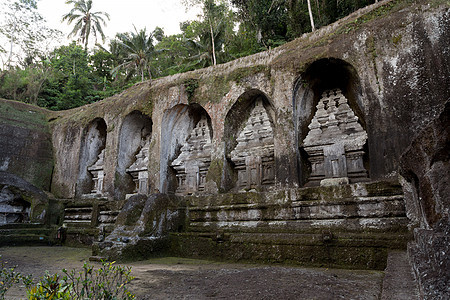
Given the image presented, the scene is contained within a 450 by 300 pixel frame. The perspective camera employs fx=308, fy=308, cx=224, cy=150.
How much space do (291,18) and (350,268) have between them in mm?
15122

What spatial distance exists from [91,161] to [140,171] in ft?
9.74

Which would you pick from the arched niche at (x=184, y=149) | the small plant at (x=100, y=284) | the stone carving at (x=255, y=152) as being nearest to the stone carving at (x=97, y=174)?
the arched niche at (x=184, y=149)

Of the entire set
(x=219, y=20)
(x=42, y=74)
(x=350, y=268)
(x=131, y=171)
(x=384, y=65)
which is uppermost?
(x=219, y=20)

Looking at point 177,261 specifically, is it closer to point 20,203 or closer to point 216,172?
point 216,172

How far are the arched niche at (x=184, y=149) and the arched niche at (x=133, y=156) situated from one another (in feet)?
3.89

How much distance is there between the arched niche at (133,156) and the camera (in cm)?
1075

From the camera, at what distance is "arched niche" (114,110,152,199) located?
1075 centimetres

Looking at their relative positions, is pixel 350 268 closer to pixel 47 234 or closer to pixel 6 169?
pixel 47 234

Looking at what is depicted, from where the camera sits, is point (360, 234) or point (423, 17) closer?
point (360, 234)

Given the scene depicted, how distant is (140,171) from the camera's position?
35.5 ft

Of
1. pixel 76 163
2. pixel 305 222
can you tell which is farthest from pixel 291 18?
pixel 305 222

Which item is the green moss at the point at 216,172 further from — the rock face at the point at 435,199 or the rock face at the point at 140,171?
the rock face at the point at 435,199

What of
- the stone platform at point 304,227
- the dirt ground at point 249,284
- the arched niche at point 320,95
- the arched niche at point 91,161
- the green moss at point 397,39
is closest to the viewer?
the dirt ground at point 249,284

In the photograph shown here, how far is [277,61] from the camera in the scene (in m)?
7.99
